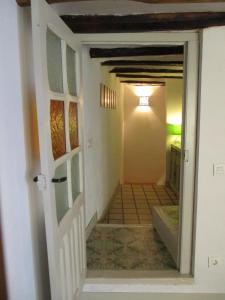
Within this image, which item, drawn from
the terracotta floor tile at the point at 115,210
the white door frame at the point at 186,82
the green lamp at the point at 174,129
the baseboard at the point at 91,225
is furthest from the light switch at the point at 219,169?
the green lamp at the point at 174,129

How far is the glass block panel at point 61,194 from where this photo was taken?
136 cm

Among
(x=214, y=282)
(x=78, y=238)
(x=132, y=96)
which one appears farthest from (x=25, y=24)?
(x=132, y=96)

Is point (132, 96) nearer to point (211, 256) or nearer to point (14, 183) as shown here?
point (211, 256)

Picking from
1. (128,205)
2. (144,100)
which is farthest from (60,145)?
(144,100)

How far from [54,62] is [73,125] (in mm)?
407

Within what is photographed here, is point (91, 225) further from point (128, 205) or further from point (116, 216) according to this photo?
point (128, 205)

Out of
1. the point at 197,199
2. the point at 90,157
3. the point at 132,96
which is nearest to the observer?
the point at 197,199

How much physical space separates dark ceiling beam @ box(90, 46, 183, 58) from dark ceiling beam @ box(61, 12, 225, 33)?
600 mm

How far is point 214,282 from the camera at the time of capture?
188 centimetres

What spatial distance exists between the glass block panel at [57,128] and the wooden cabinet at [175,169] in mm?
3094

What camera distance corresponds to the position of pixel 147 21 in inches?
63.6

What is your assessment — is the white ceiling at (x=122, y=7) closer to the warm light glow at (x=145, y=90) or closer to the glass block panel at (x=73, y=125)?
the glass block panel at (x=73, y=125)

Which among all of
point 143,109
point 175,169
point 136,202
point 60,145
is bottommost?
point 136,202

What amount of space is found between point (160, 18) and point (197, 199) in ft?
4.10
